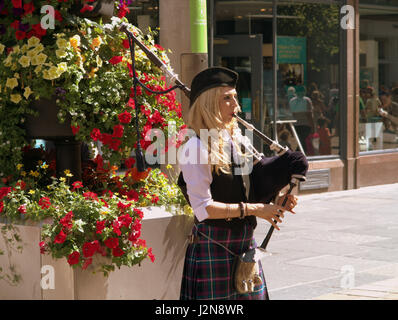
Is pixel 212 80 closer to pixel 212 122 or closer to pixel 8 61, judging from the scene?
pixel 212 122

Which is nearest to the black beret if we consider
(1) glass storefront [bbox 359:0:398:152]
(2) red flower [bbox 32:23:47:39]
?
(2) red flower [bbox 32:23:47:39]

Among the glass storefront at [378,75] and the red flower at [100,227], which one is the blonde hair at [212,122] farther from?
the glass storefront at [378,75]

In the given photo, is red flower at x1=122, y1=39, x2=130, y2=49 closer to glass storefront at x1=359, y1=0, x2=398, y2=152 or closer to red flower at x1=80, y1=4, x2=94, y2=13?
red flower at x1=80, y1=4, x2=94, y2=13

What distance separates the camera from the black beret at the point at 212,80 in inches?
153

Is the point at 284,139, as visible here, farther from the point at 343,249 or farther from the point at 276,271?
the point at 276,271

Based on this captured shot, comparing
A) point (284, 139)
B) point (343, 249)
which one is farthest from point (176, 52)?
point (284, 139)

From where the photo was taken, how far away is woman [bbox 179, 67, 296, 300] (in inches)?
149

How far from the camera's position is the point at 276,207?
387 centimetres

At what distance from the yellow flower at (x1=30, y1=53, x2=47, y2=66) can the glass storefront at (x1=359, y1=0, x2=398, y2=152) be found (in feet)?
35.8

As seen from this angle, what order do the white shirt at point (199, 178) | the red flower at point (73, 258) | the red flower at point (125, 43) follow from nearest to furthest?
the white shirt at point (199, 178)
the red flower at point (73, 258)
the red flower at point (125, 43)

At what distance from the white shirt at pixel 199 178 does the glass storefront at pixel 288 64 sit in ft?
29.3

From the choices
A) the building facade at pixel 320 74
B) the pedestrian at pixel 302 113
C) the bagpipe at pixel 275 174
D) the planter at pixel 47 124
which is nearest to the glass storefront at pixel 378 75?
the building facade at pixel 320 74

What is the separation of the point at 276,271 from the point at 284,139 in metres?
6.18

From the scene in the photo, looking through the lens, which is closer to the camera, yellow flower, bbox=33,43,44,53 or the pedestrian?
yellow flower, bbox=33,43,44,53
